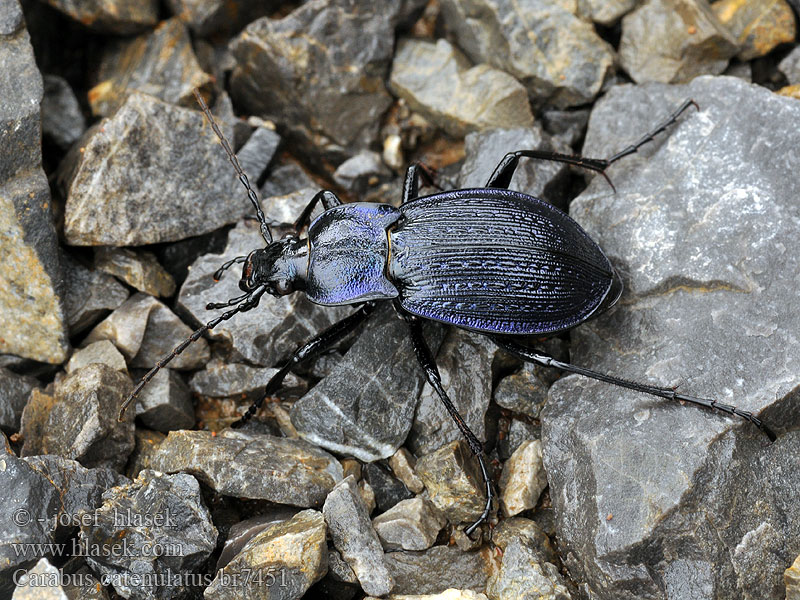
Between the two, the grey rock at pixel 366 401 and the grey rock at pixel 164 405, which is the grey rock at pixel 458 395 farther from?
the grey rock at pixel 164 405

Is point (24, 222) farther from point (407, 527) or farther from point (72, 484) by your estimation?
Result: point (407, 527)

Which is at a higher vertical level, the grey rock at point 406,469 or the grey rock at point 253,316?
the grey rock at point 253,316

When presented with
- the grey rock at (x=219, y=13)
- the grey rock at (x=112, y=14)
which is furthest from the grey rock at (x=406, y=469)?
the grey rock at (x=112, y=14)

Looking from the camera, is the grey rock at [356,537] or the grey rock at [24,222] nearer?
the grey rock at [356,537]

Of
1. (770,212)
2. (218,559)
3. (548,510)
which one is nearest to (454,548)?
(548,510)

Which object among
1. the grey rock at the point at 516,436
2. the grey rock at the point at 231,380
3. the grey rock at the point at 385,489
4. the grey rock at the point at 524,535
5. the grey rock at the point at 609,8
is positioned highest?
the grey rock at the point at 609,8

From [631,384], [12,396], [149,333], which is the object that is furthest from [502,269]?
[12,396]

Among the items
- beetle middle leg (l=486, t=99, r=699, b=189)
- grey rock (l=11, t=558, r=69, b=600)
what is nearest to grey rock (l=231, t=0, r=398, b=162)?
beetle middle leg (l=486, t=99, r=699, b=189)
